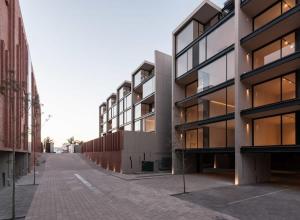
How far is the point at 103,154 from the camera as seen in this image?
125ft

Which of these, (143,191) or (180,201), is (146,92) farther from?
(180,201)

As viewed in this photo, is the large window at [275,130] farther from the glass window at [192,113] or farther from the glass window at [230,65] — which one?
the glass window at [192,113]

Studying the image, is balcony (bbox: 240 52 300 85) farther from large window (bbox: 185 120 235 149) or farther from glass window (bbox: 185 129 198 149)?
glass window (bbox: 185 129 198 149)

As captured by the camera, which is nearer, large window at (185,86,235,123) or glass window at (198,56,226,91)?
large window at (185,86,235,123)

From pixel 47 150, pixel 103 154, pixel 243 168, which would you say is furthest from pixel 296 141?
pixel 47 150

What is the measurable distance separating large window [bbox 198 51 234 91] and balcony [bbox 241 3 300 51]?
5.80 feet

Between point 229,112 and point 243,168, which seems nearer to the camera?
point 243,168

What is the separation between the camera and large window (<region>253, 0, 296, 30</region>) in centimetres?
1833

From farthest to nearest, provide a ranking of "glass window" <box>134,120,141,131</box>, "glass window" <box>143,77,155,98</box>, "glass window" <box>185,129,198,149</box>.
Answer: "glass window" <box>134,120,141,131</box> < "glass window" <box>143,77,155,98</box> < "glass window" <box>185,129,198,149</box>

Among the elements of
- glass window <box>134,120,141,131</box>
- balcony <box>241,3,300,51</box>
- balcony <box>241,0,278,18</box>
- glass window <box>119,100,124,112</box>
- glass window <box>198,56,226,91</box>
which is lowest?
glass window <box>134,120,141,131</box>

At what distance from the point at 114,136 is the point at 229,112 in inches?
628

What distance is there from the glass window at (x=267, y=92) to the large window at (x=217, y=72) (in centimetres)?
251

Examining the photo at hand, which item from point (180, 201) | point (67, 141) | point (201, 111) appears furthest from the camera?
point (67, 141)

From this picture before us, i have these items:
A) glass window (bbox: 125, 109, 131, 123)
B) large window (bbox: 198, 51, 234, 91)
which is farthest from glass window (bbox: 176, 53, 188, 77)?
glass window (bbox: 125, 109, 131, 123)
